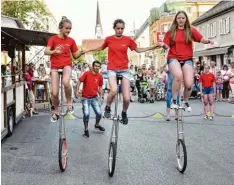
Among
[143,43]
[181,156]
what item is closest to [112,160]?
[181,156]

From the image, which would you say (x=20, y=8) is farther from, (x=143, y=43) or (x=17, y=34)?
(x=143, y=43)

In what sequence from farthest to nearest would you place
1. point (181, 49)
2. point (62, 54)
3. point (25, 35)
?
point (25, 35) → point (62, 54) → point (181, 49)

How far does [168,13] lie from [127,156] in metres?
70.6

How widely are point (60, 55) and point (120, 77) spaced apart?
1055mm

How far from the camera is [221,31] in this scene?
45.2m

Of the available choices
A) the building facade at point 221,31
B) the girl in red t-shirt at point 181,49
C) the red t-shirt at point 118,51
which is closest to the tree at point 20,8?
the building facade at point 221,31

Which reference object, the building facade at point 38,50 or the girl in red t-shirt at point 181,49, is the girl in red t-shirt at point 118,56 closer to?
the girl in red t-shirt at point 181,49

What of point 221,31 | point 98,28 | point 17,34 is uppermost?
point 98,28

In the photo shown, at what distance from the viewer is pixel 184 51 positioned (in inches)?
316

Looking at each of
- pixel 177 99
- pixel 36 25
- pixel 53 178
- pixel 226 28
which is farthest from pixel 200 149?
pixel 226 28

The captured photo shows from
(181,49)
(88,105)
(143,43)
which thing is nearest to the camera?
(181,49)

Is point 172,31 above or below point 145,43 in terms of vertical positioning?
below

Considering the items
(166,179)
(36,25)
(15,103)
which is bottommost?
(166,179)

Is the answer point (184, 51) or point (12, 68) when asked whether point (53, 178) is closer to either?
point (184, 51)
